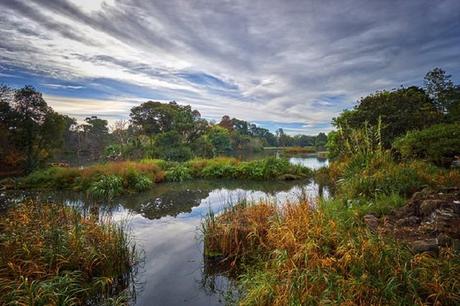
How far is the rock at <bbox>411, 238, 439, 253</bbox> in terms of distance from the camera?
11.6ft

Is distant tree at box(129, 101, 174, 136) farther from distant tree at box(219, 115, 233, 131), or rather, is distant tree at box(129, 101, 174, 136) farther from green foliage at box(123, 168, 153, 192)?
distant tree at box(219, 115, 233, 131)

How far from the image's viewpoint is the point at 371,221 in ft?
15.5

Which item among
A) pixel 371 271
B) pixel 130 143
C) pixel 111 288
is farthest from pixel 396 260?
pixel 130 143

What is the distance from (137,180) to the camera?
43.1 ft

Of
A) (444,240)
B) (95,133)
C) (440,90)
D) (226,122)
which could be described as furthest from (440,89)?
(95,133)

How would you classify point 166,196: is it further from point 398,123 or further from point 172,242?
point 398,123

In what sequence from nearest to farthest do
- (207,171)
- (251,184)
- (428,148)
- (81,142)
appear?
(428,148) → (251,184) → (207,171) → (81,142)

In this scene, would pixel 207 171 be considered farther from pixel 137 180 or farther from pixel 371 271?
pixel 371 271

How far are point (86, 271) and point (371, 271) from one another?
11.9ft

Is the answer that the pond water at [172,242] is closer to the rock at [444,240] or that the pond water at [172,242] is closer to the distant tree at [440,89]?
the rock at [444,240]

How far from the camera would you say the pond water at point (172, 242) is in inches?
164

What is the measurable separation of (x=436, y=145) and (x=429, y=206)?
5.47 m

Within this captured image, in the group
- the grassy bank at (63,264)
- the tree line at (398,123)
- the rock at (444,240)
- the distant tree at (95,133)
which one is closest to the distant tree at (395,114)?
the tree line at (398,123)

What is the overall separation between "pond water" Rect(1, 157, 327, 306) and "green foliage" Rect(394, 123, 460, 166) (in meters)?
4.16
